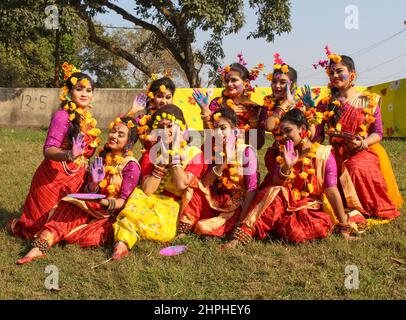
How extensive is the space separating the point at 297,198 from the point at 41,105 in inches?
555

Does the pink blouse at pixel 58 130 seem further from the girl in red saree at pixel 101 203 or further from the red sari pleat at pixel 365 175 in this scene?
the red sari pleat at pixel 365 175

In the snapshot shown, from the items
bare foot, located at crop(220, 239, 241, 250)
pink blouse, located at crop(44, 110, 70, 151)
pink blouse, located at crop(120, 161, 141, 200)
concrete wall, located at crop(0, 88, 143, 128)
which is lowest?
bare foot, located at crop(220, 239, 241, 250)

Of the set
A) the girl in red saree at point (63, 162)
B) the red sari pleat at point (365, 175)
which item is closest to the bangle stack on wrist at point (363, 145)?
the red sari pleat at point (365, 175)

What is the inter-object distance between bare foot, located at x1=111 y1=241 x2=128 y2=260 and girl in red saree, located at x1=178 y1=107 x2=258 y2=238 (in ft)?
2.01

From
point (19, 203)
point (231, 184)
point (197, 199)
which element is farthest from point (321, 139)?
point (19, 203)

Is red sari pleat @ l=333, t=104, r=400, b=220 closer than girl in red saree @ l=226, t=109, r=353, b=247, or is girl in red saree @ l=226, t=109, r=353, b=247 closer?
girl in red saree @ l=226, t=109, r=353, b=247

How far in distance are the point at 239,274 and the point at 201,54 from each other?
13.6 metres

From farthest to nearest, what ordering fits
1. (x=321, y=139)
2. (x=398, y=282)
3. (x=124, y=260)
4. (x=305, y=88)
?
(x=321, y=139) → (x=305, y=88) → (x=124, y=260) → (x=398, y=282)

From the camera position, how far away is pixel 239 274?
3.81m

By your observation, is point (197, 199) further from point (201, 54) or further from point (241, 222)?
point (201, 54)

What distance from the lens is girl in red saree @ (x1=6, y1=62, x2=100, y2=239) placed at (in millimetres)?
4711

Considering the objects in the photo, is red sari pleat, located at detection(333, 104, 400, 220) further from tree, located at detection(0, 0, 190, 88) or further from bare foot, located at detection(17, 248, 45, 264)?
tree, located at detection(0, 0, 190, 88)

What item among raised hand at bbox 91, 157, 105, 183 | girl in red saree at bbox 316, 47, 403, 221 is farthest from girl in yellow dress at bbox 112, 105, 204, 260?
girl in red saree at bbox 316, 47, 403, 221

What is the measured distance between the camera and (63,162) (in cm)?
480
